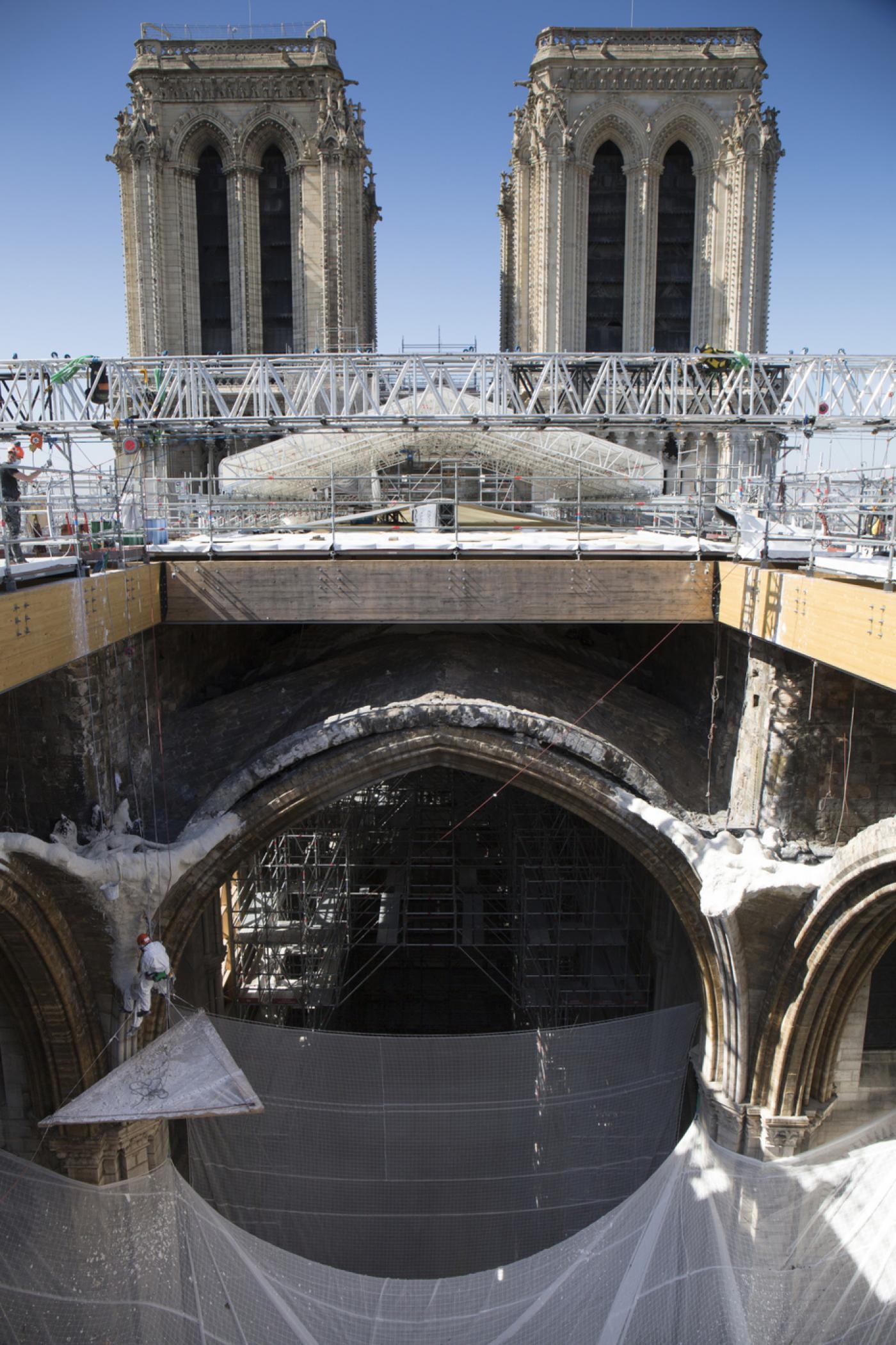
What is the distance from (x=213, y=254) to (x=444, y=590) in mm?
25267

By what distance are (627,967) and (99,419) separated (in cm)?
1479

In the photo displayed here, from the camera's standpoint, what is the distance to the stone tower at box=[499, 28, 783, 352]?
28266mm

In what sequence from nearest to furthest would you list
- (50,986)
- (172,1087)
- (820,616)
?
1. (820,616)
2. (172,1087)
3. (50,986)

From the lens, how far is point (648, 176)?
2925 cm

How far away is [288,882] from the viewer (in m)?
14.0

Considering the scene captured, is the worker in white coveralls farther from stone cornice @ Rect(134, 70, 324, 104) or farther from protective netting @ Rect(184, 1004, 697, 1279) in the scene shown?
stone cornice @ Rect(134, 70, 324, 104)

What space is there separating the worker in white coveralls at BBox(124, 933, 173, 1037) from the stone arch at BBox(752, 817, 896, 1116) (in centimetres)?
571

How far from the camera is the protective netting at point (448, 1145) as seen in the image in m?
10.6

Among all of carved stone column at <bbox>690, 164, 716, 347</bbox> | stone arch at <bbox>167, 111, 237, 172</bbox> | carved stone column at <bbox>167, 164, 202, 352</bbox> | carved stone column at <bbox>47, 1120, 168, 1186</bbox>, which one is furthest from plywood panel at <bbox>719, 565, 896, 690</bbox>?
stone arch at <bbox>167, 111, 237, 172</bbox>

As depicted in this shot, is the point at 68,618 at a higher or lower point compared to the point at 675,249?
lower

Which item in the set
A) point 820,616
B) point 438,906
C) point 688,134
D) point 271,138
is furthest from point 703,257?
point 820,616

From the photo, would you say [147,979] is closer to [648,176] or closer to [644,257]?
[644,257]

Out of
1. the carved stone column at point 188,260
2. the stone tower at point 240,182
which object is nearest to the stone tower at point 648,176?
the stone tower at point 240,182

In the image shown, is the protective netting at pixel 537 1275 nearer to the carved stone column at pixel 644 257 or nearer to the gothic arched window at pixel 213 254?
the carved stone column at pixel 644 257
